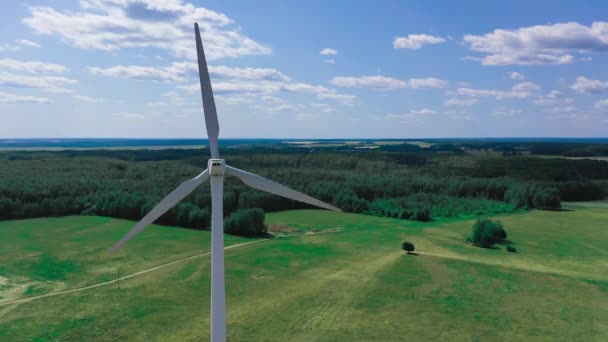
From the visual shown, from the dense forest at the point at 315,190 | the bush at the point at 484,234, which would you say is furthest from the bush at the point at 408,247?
the dense forest at the point at 315,190

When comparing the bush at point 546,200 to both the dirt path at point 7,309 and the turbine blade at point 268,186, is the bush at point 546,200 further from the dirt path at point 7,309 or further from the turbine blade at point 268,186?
the dirt path at point 7,309

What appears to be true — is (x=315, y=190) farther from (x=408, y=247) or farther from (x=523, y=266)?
(x=523, y=266)

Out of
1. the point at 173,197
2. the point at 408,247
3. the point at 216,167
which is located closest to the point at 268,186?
the point at 216,167

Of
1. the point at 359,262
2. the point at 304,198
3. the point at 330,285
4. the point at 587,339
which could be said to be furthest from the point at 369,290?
the point at 304,198

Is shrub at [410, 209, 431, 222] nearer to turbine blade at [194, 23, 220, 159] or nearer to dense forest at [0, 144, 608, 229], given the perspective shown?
dense forest at [0, 144, 608, 229]

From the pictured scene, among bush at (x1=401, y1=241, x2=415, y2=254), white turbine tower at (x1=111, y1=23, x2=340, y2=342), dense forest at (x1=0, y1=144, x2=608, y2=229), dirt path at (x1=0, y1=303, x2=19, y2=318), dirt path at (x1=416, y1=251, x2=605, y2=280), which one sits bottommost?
dirt path at (x1=416, y1=251, x2=605, y2=280)

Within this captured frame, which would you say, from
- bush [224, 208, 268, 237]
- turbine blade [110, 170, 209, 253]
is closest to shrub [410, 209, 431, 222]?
bush [224, 208, 268, 237]

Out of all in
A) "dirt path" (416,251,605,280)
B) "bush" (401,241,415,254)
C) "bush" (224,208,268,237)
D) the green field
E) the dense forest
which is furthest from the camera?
the dense forest
